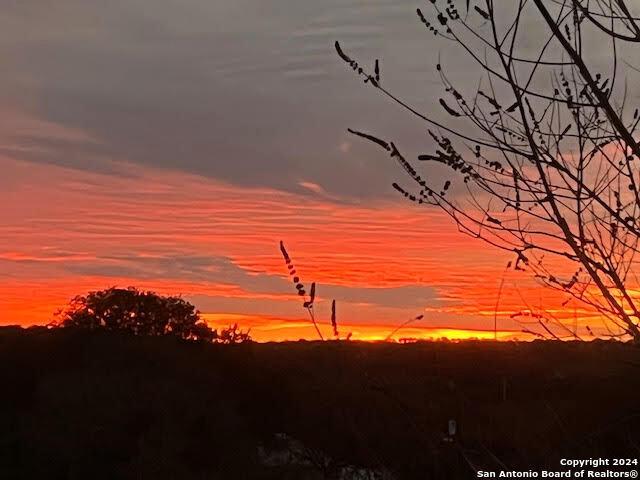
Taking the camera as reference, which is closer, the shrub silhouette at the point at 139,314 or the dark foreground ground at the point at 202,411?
the dark foreground ground at the point at 202,411

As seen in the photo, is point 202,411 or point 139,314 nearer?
point 202,411

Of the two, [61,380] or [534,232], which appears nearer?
[534,232]

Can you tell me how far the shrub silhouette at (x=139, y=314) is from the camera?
30516mm

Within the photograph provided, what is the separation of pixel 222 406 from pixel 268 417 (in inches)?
98.9

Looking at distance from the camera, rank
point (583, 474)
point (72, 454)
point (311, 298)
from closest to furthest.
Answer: point (311, 298) < point (583, 474) < point (72, 454)

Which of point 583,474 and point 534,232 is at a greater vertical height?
point 534,232

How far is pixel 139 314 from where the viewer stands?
102 feet

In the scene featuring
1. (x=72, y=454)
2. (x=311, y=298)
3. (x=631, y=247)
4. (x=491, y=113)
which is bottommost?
(x=72, y=454)

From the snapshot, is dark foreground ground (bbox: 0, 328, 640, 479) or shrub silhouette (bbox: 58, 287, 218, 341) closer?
dark foreground ground (bbox: 0, 328, 640, 479)

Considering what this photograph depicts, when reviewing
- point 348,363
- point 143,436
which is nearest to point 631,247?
point 348,363

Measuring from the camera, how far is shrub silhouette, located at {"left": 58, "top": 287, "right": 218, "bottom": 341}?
3052cm

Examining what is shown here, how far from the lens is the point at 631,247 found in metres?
3.23

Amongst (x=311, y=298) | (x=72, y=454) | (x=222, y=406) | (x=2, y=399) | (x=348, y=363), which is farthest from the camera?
(x=2, y=399)

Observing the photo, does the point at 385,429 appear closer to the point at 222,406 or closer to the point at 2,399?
the point at 222,406
